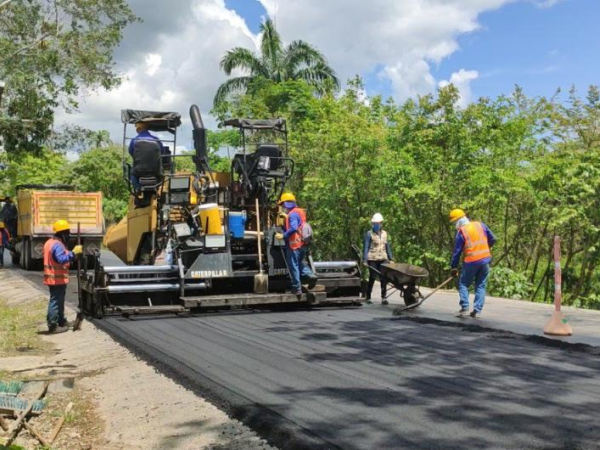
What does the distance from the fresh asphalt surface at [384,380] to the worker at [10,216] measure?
1646 cm

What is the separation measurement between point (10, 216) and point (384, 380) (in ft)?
71.5

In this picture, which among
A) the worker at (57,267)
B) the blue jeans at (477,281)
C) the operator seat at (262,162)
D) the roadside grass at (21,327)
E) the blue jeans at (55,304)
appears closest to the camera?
the roadside grass at (21,327)

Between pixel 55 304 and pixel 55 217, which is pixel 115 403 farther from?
pixel 55 217

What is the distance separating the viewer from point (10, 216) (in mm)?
24688

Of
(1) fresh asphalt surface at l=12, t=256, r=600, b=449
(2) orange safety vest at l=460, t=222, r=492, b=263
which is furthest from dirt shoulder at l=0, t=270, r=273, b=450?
(2) orange safety vest at l=460, t=222, r=492, b=263

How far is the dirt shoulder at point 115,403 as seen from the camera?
494 cm

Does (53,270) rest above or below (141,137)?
below

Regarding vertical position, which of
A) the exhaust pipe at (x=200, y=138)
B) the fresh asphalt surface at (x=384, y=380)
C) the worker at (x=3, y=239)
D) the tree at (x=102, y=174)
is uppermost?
the tree at (x=102, y=174)

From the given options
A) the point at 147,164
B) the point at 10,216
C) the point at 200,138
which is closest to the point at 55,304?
the point at 147,164

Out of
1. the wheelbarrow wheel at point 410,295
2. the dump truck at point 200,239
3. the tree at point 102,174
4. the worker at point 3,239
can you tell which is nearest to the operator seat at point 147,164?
the dump truck at point 200,239

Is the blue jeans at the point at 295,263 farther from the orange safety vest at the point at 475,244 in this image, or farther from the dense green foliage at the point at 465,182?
the dense green foliage at the point at 465,182

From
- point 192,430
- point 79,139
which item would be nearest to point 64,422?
point 192,430

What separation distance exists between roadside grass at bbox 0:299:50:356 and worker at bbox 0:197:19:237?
1028 cm

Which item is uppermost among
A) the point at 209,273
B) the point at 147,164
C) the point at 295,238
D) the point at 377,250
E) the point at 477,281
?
the point at 147,164
